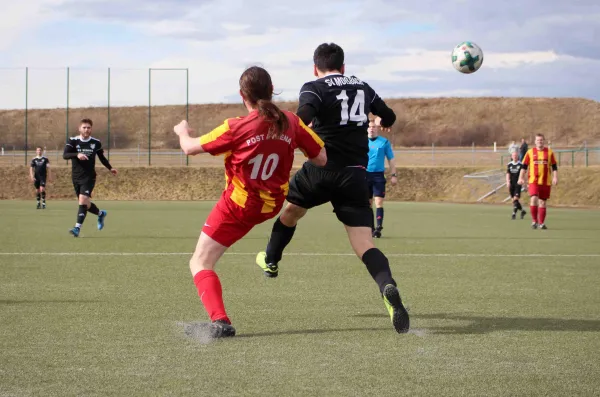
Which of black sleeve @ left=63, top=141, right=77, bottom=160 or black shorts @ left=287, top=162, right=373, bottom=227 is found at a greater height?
black sleeve @ left=63, top=141, right=77, bottom=160

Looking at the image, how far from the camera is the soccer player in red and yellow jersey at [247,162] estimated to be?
5.77 meters

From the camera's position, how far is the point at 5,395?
4336 mm

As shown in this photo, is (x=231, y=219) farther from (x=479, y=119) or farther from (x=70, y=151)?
(x=479, y=119)

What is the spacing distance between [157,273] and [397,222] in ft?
40.1

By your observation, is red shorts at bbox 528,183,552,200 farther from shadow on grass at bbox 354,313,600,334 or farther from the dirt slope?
the dirt slope

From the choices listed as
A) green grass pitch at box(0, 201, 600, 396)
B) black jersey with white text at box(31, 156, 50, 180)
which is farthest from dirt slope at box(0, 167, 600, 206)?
green grass pitch at box(0, 201, 600, 396)

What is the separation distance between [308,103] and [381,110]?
0.86 meters

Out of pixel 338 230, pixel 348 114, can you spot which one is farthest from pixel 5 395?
pixel 338 230

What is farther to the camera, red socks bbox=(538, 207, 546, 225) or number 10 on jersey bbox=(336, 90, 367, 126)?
red socks bbox=(538, 207, 546, 225)

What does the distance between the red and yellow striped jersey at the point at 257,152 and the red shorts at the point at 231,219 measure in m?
0.04

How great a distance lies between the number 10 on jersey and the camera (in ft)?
22.0

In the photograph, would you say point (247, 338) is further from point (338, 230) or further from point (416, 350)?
point (338, 230)

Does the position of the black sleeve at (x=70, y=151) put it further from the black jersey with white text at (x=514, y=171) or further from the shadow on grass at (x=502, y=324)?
the black jersey with white text at (x=514, y=171)

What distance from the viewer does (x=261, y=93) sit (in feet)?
19.1
